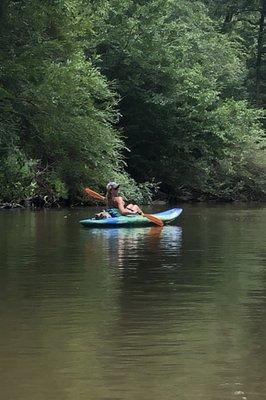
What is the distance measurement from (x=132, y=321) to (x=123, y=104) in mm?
28310

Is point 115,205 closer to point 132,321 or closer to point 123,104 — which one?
point 132,321

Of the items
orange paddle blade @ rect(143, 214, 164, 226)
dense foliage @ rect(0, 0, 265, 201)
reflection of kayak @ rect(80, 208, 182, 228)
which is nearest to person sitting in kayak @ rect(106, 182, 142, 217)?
reflection of kayak @ rect(80, 208, 182, 228)

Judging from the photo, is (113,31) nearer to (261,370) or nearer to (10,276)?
(10,276)

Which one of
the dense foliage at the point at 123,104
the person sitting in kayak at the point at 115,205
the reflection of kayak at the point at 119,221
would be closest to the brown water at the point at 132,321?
the reflection of kayak at the point at 119,221

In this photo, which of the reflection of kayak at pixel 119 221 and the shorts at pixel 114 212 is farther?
the shorts at pixel 114 212

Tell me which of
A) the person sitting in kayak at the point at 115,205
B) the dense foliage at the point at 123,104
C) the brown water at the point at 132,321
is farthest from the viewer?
the dense foliage at the point at 123,104

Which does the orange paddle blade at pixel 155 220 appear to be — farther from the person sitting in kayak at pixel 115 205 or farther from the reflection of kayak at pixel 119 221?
the person sitting in kayak at pixel 115 205

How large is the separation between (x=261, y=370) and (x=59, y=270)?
6.06 metres

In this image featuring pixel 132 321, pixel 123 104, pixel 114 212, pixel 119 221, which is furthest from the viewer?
pixel 123 104

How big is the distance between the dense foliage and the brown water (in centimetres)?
1285

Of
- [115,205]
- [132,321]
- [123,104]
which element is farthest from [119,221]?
[123,104]

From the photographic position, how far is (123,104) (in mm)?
36125

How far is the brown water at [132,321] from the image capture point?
6113mm

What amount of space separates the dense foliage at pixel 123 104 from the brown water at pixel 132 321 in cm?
1285
